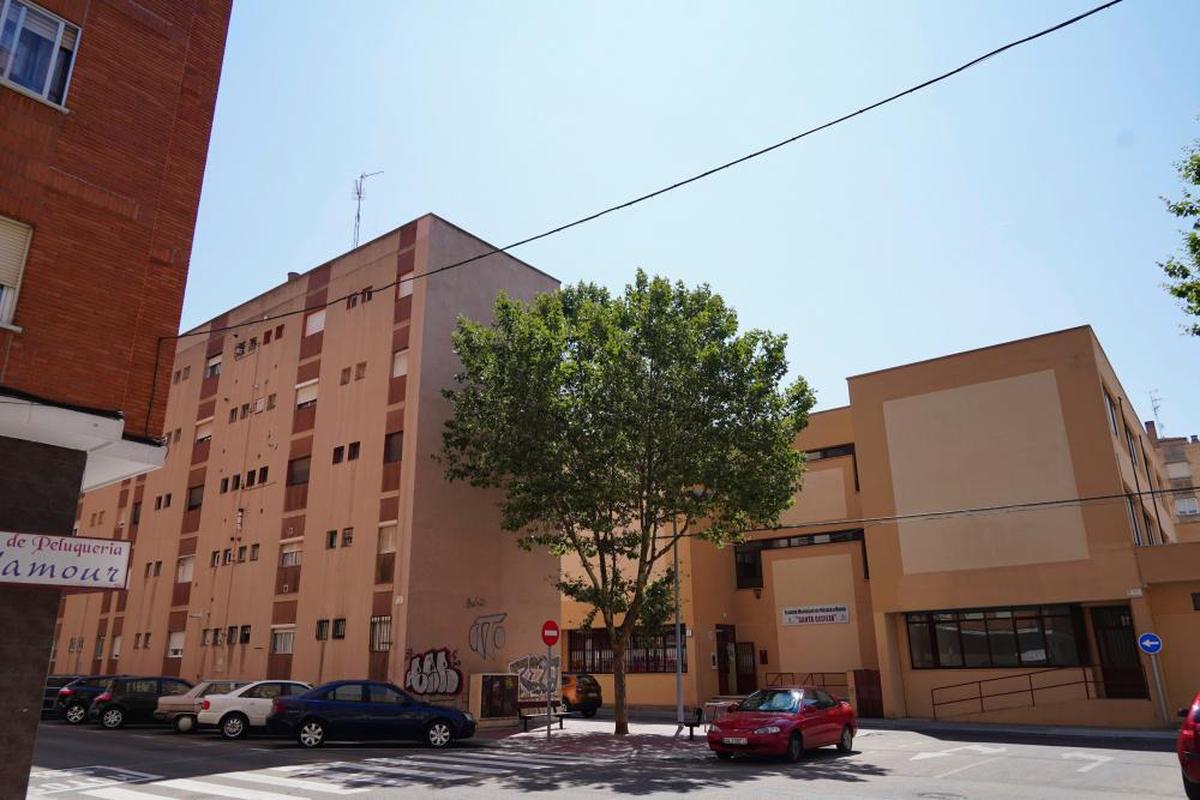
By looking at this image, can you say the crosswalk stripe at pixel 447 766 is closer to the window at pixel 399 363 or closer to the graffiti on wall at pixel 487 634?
the graffiti on wall at pixel 487 634

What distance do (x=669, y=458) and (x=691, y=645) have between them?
1419 centimetres

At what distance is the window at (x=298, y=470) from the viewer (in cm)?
2894

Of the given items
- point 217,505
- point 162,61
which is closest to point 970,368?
point 162,61

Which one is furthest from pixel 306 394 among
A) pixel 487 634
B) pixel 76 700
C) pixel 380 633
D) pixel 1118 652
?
pixel 1118 652

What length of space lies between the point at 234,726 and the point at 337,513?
859 centimetres

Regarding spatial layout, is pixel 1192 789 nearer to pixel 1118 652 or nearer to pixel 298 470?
pixel 1118 652

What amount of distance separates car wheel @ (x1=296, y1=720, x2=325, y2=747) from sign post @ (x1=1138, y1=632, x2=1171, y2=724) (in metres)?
21.2

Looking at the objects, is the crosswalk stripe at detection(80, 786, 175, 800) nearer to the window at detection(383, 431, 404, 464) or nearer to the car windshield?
the car windshield

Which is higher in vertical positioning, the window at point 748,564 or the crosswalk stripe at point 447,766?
the window at point 748,564

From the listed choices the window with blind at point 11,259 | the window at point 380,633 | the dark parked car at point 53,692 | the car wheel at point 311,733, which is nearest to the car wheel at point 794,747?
the car wheel at point 311,733

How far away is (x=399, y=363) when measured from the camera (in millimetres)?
27188

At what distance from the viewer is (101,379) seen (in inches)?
428

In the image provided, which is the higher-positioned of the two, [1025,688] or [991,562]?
[991,562]

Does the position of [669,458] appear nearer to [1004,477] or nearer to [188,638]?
[1004,477]
